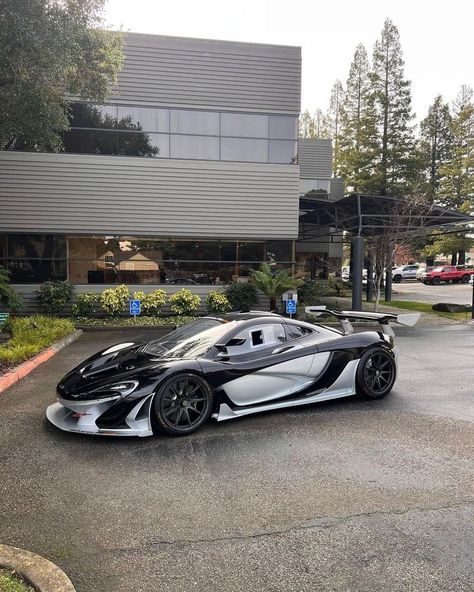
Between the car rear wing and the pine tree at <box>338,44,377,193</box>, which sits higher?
the pine tree at <box>338,44,377,193</box>

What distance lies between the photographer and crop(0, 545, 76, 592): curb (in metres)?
2.62

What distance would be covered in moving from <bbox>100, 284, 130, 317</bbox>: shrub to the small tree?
174 inches

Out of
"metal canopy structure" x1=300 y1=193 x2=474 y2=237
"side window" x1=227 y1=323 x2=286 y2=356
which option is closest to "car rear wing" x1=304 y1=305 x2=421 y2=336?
"side window" x1=227 y1=323 x2=286 y2=356

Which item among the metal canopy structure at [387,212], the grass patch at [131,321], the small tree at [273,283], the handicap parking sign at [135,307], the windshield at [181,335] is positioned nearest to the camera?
the windshield at [181,335]

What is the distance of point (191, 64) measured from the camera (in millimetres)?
17047

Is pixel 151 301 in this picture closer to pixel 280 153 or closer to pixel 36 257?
pixel 36 257

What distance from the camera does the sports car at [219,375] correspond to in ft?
16.1

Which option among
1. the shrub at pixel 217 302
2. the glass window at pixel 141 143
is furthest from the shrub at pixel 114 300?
the glass window at pixel 141 143

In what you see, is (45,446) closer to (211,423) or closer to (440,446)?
(211,423)

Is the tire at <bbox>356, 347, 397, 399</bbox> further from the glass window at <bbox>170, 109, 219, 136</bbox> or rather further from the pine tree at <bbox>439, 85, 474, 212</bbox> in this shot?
the pine tree at <bbox>439, 85, 474, 212</bbox>

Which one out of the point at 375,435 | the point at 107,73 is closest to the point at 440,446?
the point at 375,435

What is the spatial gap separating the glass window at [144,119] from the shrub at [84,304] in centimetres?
612

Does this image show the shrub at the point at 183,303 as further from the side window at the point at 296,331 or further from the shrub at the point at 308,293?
the side window at the point at 296,331

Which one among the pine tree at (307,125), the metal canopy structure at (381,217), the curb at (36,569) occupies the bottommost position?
the curb at (36,569)
